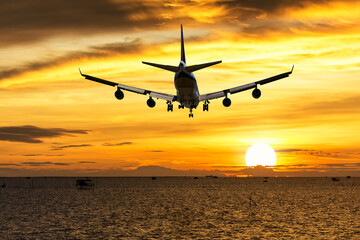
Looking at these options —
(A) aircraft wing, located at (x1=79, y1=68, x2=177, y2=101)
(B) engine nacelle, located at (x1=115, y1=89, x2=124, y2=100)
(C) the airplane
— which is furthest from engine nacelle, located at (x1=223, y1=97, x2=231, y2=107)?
(B) engine nacelle, located at (x1=115, y1=89, x2=124, y2=100)

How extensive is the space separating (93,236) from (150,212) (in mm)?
38013

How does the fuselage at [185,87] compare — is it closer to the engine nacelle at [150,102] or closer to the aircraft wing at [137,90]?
the aircraft wing at [137,90]

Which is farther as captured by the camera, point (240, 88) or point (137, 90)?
point (137, 90)

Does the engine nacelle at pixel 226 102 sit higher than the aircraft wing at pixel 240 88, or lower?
lower

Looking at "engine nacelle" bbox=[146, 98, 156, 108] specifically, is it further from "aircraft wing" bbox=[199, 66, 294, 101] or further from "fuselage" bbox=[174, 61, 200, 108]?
"aircraft wing" bbox=[199, 66, 294, 101]

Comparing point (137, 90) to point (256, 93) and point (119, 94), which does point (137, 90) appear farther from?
point (256, 93)

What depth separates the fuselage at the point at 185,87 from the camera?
233 ft

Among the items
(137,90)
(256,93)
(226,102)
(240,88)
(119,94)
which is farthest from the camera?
(137,90)

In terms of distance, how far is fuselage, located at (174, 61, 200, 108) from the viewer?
233ft

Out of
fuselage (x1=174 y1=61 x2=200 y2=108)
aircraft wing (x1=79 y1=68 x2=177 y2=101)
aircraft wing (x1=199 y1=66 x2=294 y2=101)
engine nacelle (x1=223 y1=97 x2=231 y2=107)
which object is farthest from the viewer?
engine nacelle (x1=223 y1=97 x2=231 y2=107)

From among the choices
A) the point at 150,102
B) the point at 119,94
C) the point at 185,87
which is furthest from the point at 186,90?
the point at 119,94

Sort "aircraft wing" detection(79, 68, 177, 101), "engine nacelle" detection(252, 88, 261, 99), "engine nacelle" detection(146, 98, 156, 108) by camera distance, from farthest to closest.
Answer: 1. "engine nacelle" detection(146, 98, 156, 108)
2. "aircraft wing" detection(79, 68, 177, 101)
3. "engine nacelle" detection(252, 88, 261, 99)

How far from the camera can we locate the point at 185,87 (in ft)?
236

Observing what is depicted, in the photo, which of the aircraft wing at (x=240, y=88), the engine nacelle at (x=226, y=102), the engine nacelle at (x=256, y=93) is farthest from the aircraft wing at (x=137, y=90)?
the engine nacelle at (x=256, y=93)
